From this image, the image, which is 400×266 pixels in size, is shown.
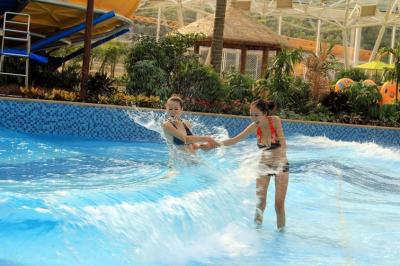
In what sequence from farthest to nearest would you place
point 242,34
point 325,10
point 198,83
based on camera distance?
point 325,10 → point 242,34 → point 198,83

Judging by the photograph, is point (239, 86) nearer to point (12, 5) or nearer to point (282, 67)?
point (282, 67)

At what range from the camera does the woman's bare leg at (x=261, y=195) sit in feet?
18.5

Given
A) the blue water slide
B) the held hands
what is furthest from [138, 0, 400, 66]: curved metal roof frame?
the held hands

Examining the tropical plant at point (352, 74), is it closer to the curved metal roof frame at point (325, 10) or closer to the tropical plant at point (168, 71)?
the curved metal roof frame at point (325, 10)

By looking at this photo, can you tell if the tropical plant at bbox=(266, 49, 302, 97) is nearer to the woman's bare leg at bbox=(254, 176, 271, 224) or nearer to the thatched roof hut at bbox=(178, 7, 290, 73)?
the thatched roof hut at bbox=(178, 7, 290, 73)

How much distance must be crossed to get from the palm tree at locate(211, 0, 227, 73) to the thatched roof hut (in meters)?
4.17

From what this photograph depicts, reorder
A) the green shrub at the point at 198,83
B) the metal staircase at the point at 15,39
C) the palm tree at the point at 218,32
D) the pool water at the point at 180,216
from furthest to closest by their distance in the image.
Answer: the palm tree at the point at 218,32
the green shrub at the point at 198,83
the metal staircase at the point at 15,39
the pool water at the point at 180,216

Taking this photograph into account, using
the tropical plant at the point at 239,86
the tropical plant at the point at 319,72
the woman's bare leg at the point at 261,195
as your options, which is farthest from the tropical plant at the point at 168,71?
the woman's bare leg at the point at 261,195

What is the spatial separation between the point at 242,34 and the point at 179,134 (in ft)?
49.5

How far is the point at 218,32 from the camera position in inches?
600

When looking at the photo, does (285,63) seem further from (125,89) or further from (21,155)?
A: (21,155)

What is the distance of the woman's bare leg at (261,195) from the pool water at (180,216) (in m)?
0.09

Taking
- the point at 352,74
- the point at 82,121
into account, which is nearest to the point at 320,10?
the point at 352,74

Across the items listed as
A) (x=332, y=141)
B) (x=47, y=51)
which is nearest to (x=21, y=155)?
(x=332, y=141)
